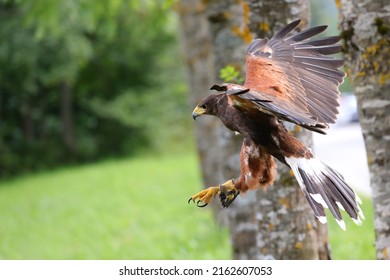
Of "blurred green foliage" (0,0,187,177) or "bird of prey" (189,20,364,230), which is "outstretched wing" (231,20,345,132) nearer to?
"bird of prey" (189,20,364,230)

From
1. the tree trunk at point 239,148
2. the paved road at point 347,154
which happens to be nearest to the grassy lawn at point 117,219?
the tree trunk at point 239,148

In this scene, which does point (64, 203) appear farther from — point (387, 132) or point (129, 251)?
point (387, 132)

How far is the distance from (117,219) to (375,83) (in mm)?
9947

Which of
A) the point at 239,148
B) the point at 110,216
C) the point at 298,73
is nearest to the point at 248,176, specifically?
the point at 298,73

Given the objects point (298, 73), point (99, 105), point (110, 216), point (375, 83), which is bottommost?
point (110, 216)

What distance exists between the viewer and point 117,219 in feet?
43.7

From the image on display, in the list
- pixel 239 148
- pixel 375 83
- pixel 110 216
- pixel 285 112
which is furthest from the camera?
pixel 110 216

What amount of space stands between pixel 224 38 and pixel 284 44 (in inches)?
102

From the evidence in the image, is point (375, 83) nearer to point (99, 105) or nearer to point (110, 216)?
point (110, 216)

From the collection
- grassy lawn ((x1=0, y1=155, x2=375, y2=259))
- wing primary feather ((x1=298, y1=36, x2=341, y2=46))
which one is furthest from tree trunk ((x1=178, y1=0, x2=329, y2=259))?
grassy lawn ((x1=0, y1=155, x2=375, y2=259))

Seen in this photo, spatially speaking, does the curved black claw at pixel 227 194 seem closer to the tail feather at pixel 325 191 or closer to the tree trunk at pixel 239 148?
the tail feather at pixel 325 191

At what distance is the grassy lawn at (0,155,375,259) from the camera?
941 cm
